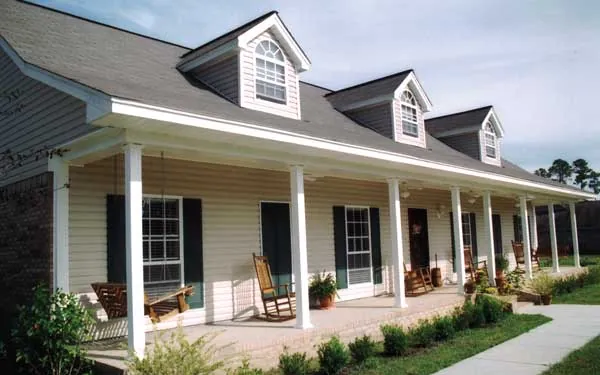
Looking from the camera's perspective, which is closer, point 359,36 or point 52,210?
point 52,210

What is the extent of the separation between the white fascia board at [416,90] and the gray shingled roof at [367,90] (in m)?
0.10

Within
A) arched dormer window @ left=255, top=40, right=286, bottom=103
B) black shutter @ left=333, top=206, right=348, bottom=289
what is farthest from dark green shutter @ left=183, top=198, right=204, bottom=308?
black shutter @ left=333, top=206, right=348, bottom=289

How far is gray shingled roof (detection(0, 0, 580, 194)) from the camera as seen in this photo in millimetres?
6387

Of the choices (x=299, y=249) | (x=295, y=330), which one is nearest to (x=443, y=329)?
(x=295, y=330)

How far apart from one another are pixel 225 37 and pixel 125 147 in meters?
4.22

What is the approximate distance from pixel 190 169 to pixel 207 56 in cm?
210

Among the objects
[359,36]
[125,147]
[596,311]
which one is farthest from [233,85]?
[596,311]

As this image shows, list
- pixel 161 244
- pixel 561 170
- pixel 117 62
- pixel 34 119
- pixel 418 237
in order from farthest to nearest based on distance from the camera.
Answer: pixel 561 170, pixel 418 237, pixel 117 62, pixel 161 244, pixel 34 119

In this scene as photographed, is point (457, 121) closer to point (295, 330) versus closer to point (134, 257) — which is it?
point (295, 330)

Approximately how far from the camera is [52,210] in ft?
22.8

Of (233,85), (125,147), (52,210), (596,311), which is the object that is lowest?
(596,311)

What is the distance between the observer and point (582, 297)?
1315cm

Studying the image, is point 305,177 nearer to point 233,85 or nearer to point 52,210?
point 233,85

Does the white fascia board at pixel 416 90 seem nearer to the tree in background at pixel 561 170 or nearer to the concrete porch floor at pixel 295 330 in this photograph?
the concrete porch floor at pixel 295 330
